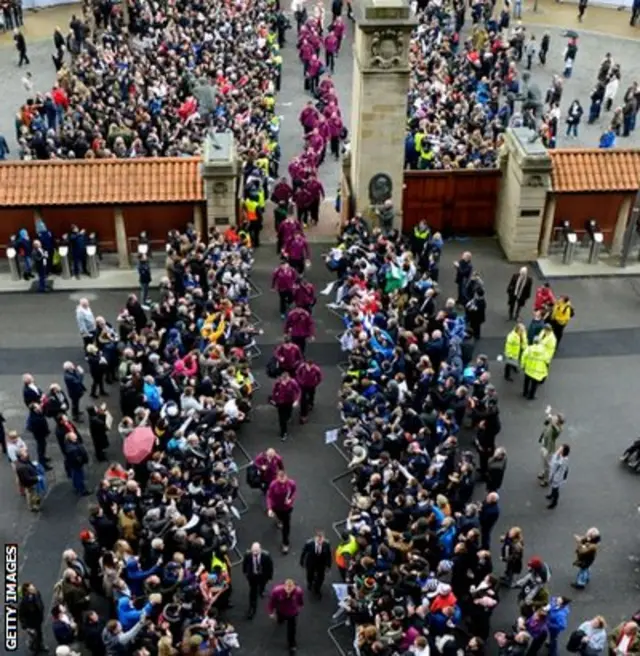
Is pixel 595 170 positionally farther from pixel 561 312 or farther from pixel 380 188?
pixel 561 312

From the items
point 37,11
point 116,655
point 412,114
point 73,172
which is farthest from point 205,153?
point 37,11

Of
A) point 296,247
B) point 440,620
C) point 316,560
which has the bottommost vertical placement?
point 316,560

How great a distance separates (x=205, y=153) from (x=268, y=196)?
10.9 feet

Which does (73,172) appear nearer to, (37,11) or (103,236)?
(103,236)

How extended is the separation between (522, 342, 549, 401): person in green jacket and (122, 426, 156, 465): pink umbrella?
7.50m

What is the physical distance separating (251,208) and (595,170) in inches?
327

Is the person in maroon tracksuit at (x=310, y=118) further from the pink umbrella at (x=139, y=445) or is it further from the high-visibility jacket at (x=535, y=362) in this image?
the pink umbrella at (x=139, y=445)

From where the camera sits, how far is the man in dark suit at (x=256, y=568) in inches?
590

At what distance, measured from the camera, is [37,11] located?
43.8 m

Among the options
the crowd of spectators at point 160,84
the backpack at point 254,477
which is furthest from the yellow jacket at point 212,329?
the crowd of spectators at point 160,84

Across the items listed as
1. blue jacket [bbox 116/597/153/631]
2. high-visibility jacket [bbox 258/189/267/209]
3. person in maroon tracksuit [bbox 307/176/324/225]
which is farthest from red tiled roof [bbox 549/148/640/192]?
blue jacket [bbox 116/597/153/631]

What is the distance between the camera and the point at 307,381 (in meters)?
19.1

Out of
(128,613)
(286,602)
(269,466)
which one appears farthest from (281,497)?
(128,613)

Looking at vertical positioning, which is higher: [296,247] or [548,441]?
[296,247]
